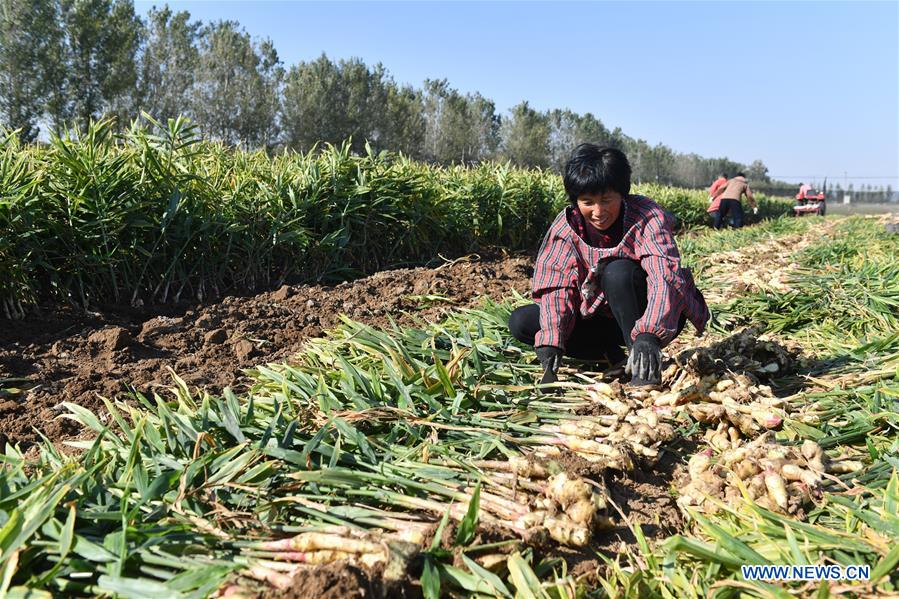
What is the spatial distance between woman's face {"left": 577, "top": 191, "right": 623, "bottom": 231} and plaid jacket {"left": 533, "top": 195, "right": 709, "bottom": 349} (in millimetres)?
91

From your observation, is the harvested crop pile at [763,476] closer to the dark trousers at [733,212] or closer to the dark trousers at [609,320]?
the dark trousers at [609,320]

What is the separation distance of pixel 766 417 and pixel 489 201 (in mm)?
5610

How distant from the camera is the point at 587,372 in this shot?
8.84 ft

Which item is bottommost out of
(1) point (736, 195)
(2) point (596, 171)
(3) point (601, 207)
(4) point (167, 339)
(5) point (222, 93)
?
(4) point (167, 339)

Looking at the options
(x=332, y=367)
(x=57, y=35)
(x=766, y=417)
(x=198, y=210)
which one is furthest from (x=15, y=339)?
(x=57, y=35)

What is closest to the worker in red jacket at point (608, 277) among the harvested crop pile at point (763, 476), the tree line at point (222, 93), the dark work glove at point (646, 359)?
the dark work glove at point (646, 359)

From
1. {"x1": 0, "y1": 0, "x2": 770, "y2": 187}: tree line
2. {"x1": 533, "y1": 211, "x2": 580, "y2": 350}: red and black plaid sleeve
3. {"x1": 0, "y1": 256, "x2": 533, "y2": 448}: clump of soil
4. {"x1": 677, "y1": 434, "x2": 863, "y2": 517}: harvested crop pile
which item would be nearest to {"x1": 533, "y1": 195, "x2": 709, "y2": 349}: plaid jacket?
{"x1": 533, "y1": 211, "x2": 580, "y2": 350}: red and black plaid sleeve

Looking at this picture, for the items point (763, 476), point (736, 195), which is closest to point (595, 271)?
point (763, 476)

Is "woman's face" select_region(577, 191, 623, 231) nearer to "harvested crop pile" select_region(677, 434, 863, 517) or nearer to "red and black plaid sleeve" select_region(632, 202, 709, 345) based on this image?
"red and black plaid sleeve" select_region(632, 202, 709, 345)

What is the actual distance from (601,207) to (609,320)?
55 centimetres

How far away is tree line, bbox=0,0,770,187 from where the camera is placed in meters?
20.7

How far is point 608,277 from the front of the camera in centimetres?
249

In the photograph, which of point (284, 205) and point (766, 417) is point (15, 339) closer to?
point (284, 205)

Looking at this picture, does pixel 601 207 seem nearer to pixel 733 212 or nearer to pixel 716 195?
pixel 733 212
